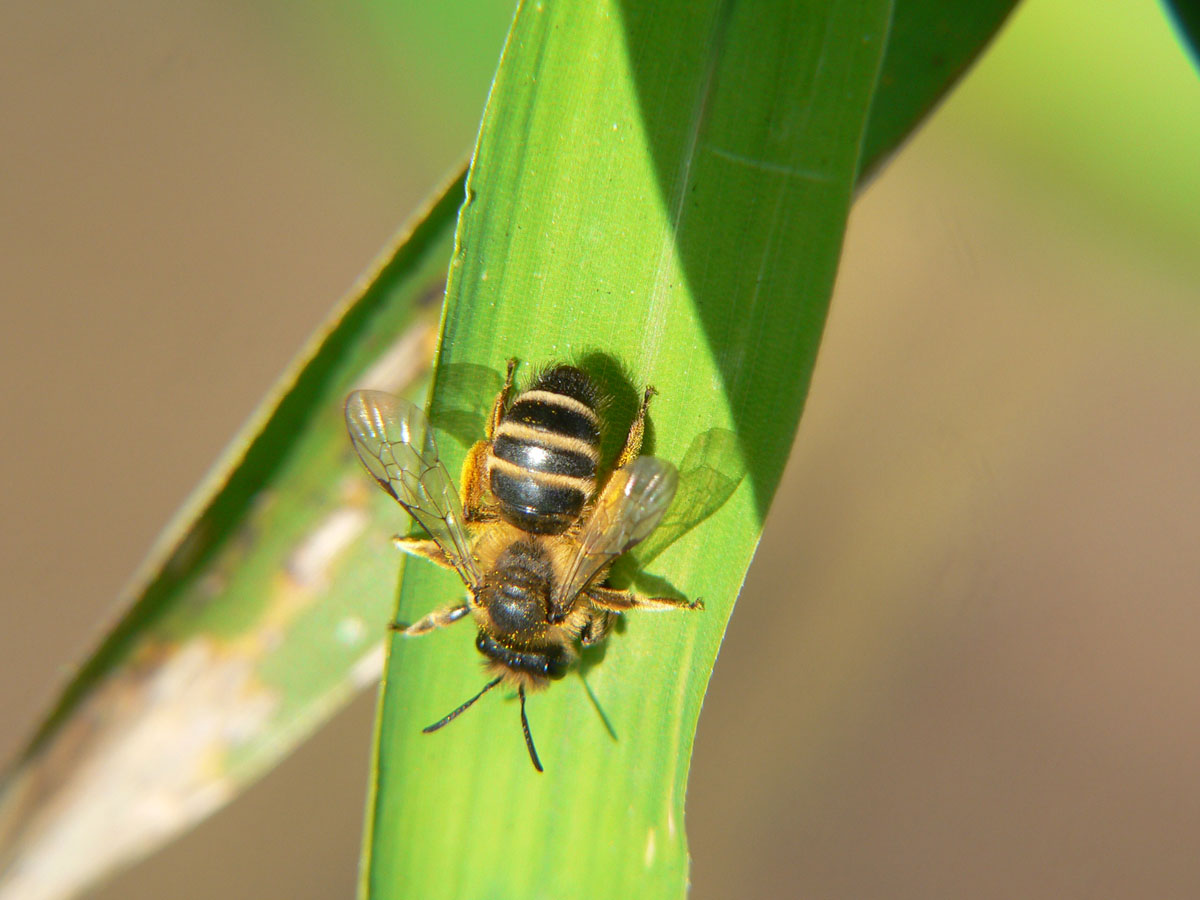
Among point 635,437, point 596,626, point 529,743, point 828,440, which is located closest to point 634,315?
point 635,437

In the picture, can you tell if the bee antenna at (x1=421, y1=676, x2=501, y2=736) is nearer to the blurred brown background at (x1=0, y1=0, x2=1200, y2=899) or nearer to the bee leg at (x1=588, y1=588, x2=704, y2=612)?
the bee leg at (x1=588, y1=588, x2=704, y2=612)

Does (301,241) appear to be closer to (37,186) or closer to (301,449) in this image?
(37,186)

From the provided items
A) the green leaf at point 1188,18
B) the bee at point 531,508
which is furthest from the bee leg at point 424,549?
the green leaf at point 1188,18

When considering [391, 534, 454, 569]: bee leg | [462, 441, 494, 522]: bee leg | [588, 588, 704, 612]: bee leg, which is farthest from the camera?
[462, 441, 494, 522]: bee leg

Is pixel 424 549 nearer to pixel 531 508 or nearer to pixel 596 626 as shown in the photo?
pixel 531 508

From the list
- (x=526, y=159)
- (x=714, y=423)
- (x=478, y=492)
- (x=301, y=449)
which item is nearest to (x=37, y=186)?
(x=301, y=449)

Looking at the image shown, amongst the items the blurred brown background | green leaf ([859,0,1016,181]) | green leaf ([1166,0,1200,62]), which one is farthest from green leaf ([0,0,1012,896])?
the blurred brown background
